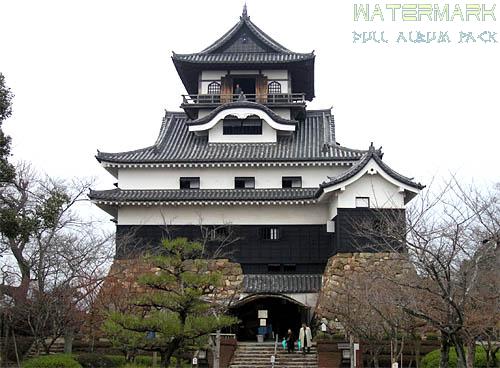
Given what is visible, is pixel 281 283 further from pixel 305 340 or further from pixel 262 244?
pixel 305 340

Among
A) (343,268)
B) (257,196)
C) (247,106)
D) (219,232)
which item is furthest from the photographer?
(247,106)

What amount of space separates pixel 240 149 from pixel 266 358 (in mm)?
12101

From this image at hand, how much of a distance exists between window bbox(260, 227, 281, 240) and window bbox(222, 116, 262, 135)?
19.3 feet

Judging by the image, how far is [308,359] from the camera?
27344 millimetres

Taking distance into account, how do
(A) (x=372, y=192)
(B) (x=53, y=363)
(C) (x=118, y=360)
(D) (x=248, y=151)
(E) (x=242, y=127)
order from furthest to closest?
1. (E) (x=242, y=127)
2. (D) (x=248, y=151)
3. (A) (x=372, y=192)
4. (C) (x=118, y=360)
5. (B) (x=53, y=363)

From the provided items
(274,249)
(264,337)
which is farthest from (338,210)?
(264,337)

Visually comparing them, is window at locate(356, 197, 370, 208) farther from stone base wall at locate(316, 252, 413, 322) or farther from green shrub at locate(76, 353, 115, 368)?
green shrub at locate(76, 353, 115, 368)

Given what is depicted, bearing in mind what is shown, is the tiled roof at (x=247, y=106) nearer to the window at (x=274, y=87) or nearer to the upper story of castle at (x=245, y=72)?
the upper story of castle at (x=245, y=72)

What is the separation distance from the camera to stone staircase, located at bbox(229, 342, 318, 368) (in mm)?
26938

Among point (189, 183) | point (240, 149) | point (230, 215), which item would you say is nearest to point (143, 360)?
point (230, 215)

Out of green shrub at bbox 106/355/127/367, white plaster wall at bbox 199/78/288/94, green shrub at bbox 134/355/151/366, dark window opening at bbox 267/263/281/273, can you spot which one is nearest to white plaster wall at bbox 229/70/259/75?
white plaster wall at bbox 199/78/288/94

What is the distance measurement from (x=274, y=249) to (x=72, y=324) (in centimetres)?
1119

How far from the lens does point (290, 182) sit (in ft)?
114

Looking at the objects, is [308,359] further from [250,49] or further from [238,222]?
[250,49]
